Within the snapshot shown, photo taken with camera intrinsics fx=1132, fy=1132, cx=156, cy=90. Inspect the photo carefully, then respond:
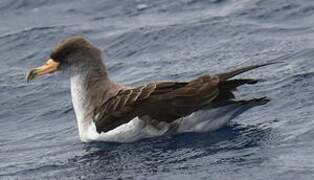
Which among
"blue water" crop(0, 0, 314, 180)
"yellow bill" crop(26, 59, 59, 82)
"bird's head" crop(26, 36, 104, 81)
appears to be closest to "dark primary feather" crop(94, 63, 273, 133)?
"blue water" crop(0, 0, 314, 180)

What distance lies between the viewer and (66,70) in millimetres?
12711

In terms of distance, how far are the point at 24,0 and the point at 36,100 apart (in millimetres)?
5487

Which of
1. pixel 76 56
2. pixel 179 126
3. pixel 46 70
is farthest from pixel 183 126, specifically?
pixel 46 70

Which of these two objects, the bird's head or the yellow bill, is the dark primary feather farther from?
the yellow bill

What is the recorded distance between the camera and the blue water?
11.0 metres

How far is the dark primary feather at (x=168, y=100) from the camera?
38.3ft

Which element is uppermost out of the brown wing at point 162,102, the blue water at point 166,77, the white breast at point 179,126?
the brown wing at point 162,102

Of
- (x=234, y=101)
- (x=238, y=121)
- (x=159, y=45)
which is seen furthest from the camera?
(x=159, y=45)

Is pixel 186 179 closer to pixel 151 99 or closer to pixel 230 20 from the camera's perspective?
pixel 151 99

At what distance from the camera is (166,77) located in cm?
1491

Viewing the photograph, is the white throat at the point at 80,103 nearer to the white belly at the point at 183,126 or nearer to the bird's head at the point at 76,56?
the bird's head at the point at 76,56

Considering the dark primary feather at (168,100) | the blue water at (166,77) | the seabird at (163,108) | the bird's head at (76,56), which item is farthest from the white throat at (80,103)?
the dark primary feather at (168,100)

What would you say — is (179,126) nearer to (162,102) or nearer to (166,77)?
(162,102)

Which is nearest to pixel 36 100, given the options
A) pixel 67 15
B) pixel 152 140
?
pixel 152 140
